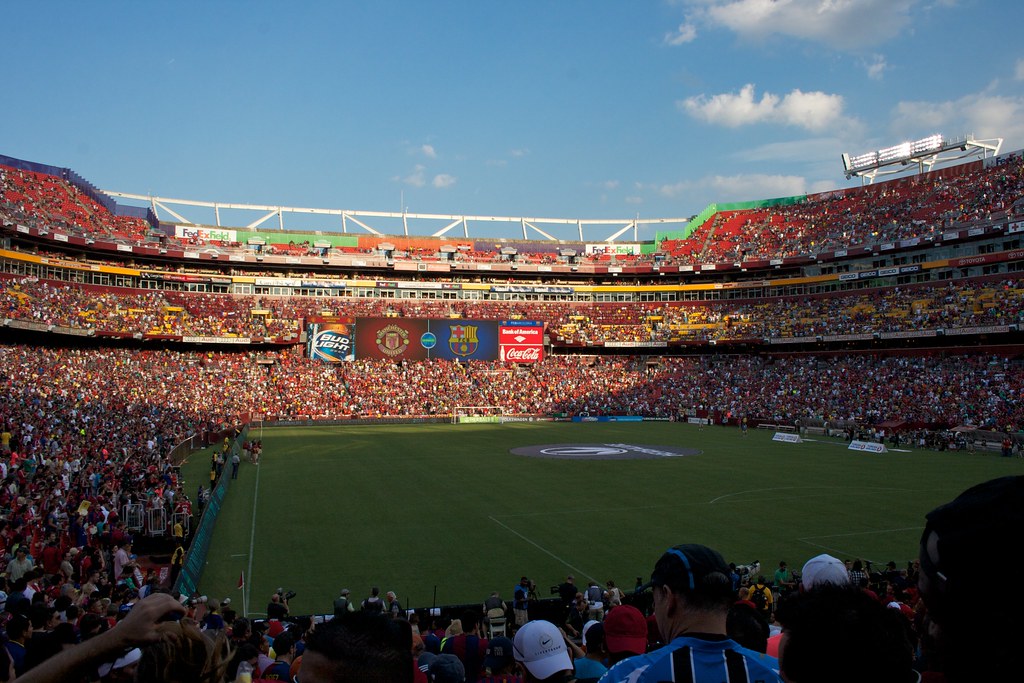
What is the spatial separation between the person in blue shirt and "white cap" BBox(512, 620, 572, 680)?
1478mm

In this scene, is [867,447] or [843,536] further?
[867,447]

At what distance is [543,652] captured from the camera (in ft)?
15.4

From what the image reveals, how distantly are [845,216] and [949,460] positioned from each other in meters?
45.1

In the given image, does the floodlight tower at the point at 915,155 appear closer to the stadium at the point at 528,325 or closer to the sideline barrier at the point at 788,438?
the stadium at the point at 528,325

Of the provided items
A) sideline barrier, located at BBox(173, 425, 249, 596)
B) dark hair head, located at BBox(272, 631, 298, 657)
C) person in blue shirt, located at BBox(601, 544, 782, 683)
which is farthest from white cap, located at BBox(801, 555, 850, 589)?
sideline barrier, located at BBox(173, 425, 249, 596)

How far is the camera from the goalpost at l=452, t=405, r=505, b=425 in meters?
63.4

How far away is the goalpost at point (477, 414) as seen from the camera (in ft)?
208

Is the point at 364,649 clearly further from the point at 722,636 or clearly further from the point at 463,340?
the point at 463,340

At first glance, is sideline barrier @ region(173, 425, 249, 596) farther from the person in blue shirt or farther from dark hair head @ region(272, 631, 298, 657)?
the person in blue shirt

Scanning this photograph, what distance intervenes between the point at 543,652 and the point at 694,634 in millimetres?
1730

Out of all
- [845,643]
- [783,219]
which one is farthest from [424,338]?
[845,643]

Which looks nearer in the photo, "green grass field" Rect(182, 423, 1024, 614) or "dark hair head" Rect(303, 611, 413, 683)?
"dark hair head" Rect(303, 611, 413, 683)

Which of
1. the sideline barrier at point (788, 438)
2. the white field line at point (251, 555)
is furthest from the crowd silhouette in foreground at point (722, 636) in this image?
the sideline barrier at point (788, 438)

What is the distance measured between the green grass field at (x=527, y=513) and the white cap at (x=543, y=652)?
11116 mm
